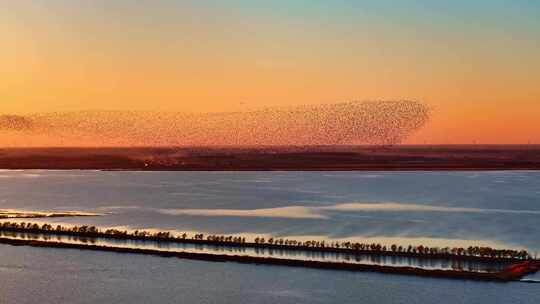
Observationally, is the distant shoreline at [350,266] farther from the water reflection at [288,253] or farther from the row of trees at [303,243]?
the row of trees at [303,243]

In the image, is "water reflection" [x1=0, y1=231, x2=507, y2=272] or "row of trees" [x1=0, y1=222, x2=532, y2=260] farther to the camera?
"row of trees" [x1=0, y1=222, x2=532, y2=260]

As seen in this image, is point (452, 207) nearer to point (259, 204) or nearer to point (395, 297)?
point (259, 204)

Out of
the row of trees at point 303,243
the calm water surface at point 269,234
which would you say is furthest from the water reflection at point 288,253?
the calm water surface at point 269,234

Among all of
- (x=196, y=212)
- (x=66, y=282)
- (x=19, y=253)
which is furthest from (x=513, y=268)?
(x=196, y=212)

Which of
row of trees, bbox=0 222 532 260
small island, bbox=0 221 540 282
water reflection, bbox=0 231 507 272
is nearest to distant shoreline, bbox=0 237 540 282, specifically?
small island, bbox=0 221 540 282

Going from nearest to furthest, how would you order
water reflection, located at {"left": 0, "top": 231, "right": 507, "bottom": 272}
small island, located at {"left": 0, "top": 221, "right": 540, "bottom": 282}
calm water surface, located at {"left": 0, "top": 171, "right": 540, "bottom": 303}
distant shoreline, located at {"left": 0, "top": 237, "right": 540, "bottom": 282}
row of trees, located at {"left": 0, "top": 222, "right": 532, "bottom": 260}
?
calm water surface, located at {"left": 0, "top": 171, "right": 540, "bottom": 303} < distant shoreline, located at {"left": 0, "top": 237, "right": 540, "bottom": 282} < small island, located at {"left": 0, "top": 221, "right": 540, "bottom": 282} < water reflection, located at {"left": 0, "top": 231, "right": 507, "bottom": 272} < row of trees, located at {"left": 0, "top": 222, "right": 532, "bottom": 260}

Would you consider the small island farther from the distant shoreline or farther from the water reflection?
the water reflection

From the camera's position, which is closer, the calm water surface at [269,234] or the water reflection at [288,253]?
the calm water surface at [269,234]

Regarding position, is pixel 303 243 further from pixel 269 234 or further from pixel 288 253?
pixel 269 234

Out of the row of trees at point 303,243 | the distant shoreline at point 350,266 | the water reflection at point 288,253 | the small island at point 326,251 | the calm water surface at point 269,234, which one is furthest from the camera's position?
the row of trees at point 303,243
